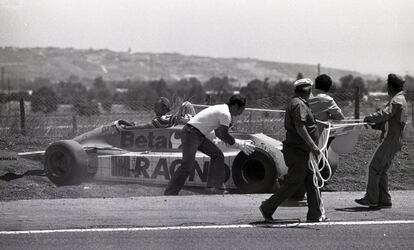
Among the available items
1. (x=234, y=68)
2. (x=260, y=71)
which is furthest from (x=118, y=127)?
(x=260, y=71)

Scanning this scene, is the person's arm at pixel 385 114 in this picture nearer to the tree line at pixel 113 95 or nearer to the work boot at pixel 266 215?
the work boot at pixel 266 215

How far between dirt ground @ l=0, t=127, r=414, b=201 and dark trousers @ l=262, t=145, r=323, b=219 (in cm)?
332

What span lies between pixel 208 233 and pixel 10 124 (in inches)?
561

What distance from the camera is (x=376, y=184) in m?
9.99

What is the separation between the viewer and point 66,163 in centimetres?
1271

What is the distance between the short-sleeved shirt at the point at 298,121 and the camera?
883 cm

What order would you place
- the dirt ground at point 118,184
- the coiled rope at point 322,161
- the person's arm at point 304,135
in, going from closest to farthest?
the person's arm at point 304,135
the coiled rope at point 322,161
the dirt ground at point 118,184

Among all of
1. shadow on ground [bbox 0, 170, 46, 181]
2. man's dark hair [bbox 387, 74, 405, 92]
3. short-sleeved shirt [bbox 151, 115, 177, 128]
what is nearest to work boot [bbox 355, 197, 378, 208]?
man's dark hair [bbox 387, 74, 405, 92]

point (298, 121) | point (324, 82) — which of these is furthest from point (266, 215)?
point (324, 82)

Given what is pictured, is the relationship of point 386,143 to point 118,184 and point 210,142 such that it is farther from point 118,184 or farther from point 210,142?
point 118,184

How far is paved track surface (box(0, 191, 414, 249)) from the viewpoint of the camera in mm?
7777

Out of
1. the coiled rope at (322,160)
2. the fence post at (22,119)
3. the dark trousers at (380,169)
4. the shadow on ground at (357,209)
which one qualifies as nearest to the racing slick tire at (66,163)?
the coiled rope at (322,160)

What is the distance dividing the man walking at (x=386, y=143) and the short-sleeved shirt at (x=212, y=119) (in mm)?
1979

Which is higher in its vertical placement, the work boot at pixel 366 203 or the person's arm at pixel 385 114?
the person's arm at pixel 385 114
